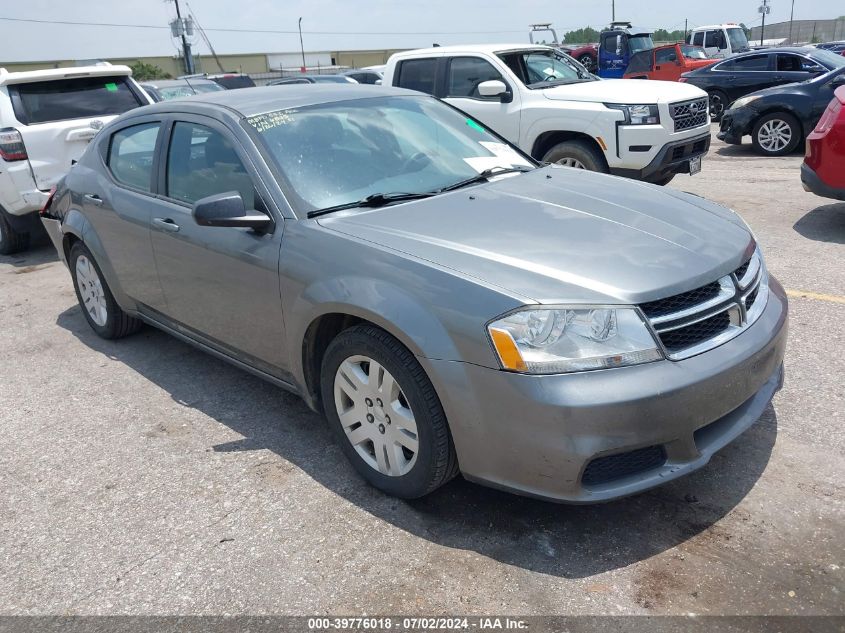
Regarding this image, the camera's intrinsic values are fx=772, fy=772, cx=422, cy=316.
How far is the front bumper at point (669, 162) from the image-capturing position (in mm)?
7812

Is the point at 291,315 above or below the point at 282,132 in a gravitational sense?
below

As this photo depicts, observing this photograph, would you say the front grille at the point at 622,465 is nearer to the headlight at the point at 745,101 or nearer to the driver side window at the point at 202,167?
the driver side window at the point at 202,167

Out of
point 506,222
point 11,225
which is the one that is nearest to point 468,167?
point 506,222

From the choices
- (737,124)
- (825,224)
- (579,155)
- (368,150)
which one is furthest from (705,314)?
(737,124)

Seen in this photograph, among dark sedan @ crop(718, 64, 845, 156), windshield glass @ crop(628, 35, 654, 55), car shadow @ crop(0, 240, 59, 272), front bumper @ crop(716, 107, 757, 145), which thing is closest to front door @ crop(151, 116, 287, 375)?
car shadow @ crop(0, 240, 59, 272)

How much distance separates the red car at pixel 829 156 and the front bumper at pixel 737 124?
16.0 feet

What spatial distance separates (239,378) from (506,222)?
7.23 ft

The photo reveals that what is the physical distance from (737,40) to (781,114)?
15.0 m

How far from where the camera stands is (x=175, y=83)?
17.2 m

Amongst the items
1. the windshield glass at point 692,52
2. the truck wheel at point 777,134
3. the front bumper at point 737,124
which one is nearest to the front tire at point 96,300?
the front bumper at point 737,124

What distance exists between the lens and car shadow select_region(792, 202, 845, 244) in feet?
22.2

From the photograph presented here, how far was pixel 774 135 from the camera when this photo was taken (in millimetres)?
11555

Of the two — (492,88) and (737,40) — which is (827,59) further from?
(737,40)

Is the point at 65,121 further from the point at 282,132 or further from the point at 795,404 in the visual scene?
the point at 795,404
